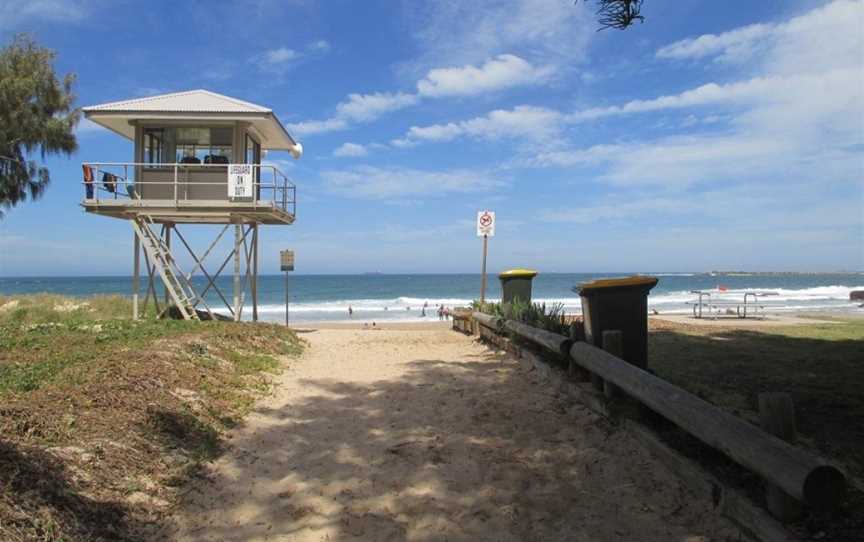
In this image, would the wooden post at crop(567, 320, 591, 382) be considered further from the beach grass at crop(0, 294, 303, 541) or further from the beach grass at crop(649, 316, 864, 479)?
the beach grass at crop(0, 294, 303, 541)

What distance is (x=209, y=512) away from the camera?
13.3 feet

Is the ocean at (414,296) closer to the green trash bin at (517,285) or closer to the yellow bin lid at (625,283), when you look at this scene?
the green trash bin at (517,285)

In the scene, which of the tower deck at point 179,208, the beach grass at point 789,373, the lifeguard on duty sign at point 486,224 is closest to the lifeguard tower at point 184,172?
the tower deck at point 179,208

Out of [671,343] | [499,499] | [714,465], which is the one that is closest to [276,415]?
[499,499]

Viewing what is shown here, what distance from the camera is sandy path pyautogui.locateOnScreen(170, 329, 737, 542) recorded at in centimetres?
380

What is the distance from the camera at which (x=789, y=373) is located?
750 cm

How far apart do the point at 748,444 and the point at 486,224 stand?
10.6 metres

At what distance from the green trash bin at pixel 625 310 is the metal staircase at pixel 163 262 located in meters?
10.8

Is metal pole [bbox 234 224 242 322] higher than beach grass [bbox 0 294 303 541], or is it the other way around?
metal pole [bbox 234 224 242 322]

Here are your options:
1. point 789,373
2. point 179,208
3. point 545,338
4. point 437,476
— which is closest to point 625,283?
point 545,338

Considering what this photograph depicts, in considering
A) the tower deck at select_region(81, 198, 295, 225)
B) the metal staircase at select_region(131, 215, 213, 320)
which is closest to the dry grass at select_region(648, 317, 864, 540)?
the tower deck at select_region(81, 198, 295, 225)

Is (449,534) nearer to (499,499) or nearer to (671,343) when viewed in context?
(499,499)

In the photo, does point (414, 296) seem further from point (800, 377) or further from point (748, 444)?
point (748, 444)

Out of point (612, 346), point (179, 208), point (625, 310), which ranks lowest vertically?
point (612, 346)
